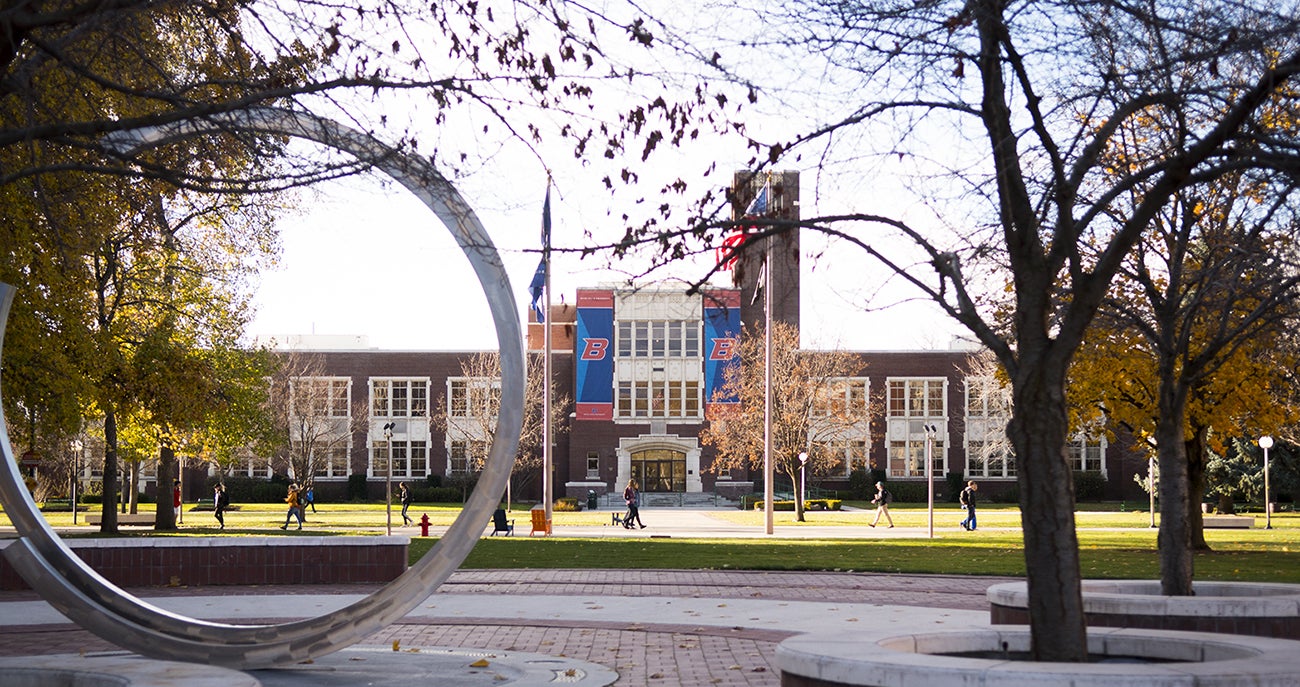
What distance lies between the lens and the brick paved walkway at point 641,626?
34.6 ft

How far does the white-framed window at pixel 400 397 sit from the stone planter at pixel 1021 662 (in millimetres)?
60974

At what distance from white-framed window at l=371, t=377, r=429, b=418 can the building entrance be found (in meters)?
11.0

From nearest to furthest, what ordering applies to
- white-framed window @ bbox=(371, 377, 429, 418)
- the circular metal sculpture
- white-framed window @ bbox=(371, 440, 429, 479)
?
the circular metal sculpture, white-framed window @ bbox=(371, 377, 429, 418), white-framed window @ bbox=(371, 440, 429, 479)

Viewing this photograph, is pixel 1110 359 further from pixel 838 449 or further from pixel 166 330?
pixel 838 449

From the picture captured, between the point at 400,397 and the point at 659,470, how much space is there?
13.7 metres

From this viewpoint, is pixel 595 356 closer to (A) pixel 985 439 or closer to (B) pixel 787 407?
(B) pixel 787 407

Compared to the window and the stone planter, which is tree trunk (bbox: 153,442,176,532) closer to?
the window

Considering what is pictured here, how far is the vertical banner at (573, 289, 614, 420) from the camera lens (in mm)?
65375

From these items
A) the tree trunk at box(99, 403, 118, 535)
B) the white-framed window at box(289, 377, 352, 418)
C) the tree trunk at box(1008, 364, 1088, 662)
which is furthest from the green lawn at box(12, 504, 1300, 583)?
the white-framed window at box(289, 377, 352, 418)

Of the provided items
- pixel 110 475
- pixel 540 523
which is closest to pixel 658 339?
pixel 540 523

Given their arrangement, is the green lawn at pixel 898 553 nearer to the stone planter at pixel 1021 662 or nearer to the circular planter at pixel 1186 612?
the circular planter at pixel 1186 612

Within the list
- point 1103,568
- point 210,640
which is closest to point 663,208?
point 210,640

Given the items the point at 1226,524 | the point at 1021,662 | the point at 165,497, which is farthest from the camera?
the point at 165,497

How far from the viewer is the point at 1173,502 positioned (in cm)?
1156
